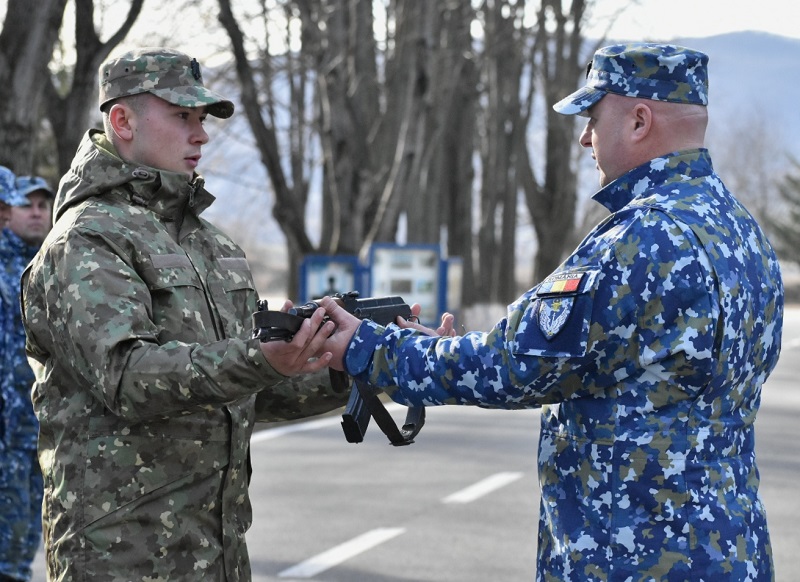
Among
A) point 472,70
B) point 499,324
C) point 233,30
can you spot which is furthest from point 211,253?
point 472,70

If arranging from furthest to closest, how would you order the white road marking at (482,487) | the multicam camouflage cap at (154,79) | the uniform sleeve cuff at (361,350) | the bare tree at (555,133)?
the bare tree at (555,133) → the white road marking at (482,487) → the multicam camouflage cap at (154,79) → the uniform sleeve cuff at (361,350)

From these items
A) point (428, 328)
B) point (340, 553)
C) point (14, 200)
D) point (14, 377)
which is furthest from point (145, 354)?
point (340, 553)

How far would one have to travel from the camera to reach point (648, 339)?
3.45 meters

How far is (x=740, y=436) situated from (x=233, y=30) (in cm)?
1451

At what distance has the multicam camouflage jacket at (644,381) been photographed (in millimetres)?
3434

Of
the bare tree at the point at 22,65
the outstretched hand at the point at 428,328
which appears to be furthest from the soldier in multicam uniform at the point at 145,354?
the bare tree at the point at 22,65

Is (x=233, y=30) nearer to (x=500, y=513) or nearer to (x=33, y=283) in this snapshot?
(x=500, y=513)

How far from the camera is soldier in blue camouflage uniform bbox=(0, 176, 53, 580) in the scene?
6910 millimetres

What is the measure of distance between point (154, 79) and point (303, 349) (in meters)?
0.97

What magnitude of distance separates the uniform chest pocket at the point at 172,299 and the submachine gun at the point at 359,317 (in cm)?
20

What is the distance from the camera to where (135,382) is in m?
3.70

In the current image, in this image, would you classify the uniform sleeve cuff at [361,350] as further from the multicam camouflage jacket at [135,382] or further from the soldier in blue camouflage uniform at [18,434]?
the soldier in blue camouflage uniform at [18,434]

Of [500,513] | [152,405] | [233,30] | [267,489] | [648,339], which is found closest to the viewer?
[648,339]

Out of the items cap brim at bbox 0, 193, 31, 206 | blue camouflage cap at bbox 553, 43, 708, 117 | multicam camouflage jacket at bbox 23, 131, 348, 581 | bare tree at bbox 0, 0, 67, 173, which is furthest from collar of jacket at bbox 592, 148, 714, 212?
bare tree at bbox 0, 0, 67, 173
